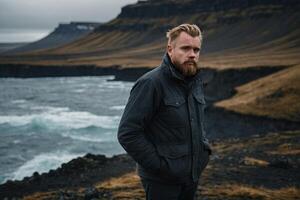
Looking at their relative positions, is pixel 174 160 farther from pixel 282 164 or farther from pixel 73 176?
pixel 73 176

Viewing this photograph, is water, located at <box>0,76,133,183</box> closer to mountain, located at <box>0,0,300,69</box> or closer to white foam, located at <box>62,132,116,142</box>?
white foam, located at <box>62,132,116,142</box>

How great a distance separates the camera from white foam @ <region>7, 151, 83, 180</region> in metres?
29.3

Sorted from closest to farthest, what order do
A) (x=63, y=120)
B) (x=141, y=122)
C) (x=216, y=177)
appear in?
1. (x=141, y=122)
2. (x=216, y=177)
3. (x=63, y=120)

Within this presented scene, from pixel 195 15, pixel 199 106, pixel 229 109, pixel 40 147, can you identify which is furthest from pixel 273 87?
pixel 195 15

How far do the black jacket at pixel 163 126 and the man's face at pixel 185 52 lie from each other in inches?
3.6

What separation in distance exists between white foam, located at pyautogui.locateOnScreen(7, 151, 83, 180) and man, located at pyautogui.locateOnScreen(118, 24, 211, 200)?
968 inches

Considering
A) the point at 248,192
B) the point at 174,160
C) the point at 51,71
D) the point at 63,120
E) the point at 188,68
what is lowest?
the point at 63,120

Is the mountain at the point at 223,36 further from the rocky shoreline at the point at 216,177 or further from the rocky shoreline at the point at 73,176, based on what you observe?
the rocky shoreline at the point at 73,176

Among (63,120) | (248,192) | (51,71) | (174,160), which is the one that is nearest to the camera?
(174,160)

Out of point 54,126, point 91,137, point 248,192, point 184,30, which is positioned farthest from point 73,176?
point 54,126

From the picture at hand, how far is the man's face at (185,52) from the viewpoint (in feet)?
16.9

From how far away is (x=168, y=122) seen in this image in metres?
5.13

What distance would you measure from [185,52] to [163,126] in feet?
2.95

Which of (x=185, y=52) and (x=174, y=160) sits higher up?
(x=185, y=52)
